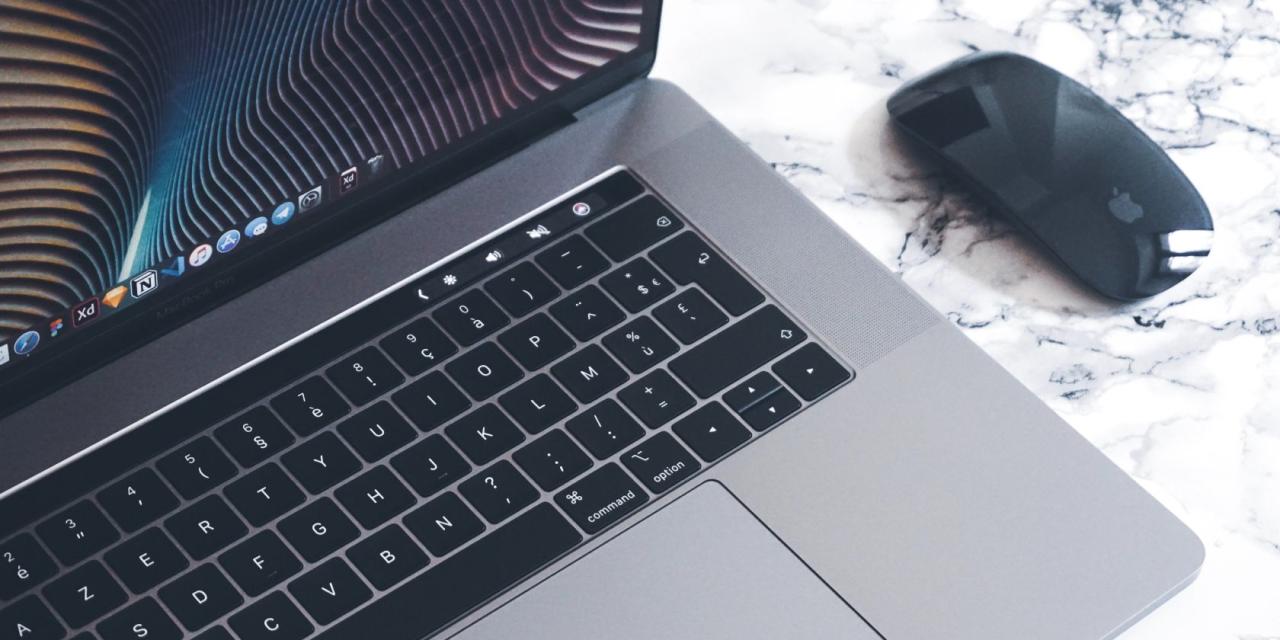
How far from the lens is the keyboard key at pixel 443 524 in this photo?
2.22 ft

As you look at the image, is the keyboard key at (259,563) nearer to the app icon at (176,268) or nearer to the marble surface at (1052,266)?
the app icon at (176,268)

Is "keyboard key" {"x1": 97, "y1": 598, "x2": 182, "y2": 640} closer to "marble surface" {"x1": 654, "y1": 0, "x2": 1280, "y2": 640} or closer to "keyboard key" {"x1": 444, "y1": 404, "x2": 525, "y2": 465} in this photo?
"keyboard key" {"x1": 444, "y1": 404, "x2": 525, "y2": 465}

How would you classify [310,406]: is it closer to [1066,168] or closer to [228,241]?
[228,241]

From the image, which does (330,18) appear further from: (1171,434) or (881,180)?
(1171,434)

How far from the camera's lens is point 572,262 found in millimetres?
774

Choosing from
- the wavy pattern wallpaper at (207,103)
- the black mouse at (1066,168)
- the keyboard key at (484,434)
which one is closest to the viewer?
the wavy pattern wallpaper at (207,103)

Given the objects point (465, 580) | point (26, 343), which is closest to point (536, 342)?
point (465, 580)

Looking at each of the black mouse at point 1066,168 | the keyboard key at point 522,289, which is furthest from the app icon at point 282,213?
the black mouse at point 1066,168

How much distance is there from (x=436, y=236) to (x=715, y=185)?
154 mm

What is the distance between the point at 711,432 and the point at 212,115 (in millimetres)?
273

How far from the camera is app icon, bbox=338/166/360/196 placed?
75 centimetres

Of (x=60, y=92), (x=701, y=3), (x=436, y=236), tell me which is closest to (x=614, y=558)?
(x=436, y=236)

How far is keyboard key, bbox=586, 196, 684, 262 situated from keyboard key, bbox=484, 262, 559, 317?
0.12ft

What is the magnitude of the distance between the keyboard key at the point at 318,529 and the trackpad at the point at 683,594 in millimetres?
71
